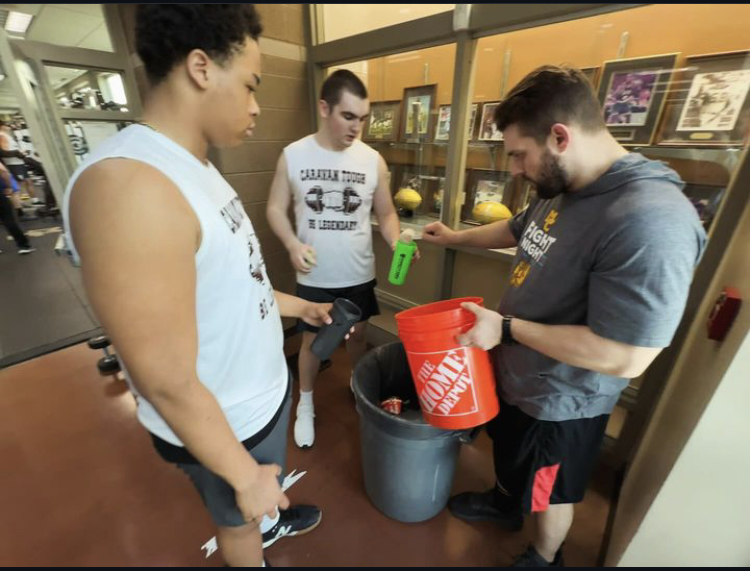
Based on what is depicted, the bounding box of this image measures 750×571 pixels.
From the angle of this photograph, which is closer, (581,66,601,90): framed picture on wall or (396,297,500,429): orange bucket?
(396,297,500,429): orange bucket

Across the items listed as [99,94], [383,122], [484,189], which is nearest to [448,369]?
[484,189]

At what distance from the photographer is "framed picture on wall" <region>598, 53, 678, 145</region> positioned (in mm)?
1421

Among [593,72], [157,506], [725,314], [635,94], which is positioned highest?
[593,72]

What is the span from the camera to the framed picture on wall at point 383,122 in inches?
95.3

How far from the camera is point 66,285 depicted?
364 cm

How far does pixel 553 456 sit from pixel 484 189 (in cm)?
149

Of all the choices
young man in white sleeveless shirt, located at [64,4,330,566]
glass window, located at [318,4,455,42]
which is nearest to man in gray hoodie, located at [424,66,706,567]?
young man in white sleeveless shirt, located at [64,4,330,566]

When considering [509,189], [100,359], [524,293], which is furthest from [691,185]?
[100,359]

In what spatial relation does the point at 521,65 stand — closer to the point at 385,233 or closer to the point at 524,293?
the point at 385,233

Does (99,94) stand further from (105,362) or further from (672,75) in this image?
(672,75)

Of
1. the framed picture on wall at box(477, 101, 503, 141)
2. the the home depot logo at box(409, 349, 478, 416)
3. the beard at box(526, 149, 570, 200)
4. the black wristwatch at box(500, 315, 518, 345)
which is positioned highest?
the framed picture on wall at box(477, 101, 503, 141)

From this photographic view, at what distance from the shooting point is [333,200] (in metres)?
1.63

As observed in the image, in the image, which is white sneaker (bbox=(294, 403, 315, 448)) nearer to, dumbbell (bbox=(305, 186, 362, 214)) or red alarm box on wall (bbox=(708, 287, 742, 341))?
dumbbell (bbox=(305, 186, 362, 214))

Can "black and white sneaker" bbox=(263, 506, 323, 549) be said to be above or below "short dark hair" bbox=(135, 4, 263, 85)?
below
